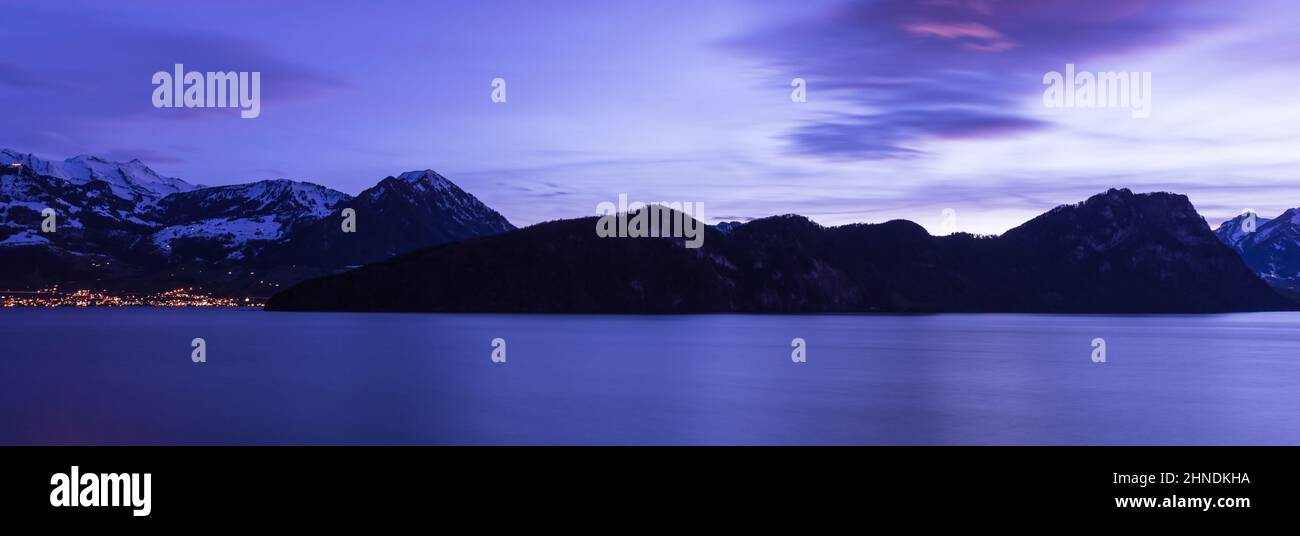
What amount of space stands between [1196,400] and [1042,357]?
179 feet

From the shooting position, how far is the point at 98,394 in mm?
79688

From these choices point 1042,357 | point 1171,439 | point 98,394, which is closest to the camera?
point 1171,439

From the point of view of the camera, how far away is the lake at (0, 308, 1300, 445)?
5894 cm

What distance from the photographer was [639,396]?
84.2m

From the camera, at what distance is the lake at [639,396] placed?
58.9m
